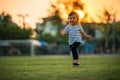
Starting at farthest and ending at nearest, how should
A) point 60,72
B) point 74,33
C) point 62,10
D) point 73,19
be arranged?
point 62,10 → point 74,33 → point 73,19 → point 60,72

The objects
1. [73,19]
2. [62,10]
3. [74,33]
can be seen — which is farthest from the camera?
[62,10]

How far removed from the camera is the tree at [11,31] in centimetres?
7456

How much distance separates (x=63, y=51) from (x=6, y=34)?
1546 cm

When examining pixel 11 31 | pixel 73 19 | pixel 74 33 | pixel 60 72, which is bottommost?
pixel 11 31

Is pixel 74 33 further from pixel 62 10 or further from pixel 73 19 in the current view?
pixel 62 10

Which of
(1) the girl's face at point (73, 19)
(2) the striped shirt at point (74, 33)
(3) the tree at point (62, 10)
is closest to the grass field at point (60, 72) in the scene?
(2) the striped shirt at point (74, 33)

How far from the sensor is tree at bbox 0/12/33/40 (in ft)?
245

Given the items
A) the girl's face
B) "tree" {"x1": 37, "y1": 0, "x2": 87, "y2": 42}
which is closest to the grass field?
the girl's face

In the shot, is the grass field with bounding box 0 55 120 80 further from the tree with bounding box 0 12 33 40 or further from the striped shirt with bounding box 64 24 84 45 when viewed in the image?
the tree with bounding box 0 12 33 40

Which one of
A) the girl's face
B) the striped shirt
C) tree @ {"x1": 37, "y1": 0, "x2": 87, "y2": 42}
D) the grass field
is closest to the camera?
the grass field

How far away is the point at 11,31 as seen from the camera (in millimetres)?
74688

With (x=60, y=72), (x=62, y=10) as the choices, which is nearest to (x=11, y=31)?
(x=62, y=10)

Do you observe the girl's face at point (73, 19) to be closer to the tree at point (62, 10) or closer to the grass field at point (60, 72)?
Answer: the grass field at point (60, 72)

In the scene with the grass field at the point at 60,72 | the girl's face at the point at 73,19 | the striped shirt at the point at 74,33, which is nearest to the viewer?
the grass field at the point at 60,72
